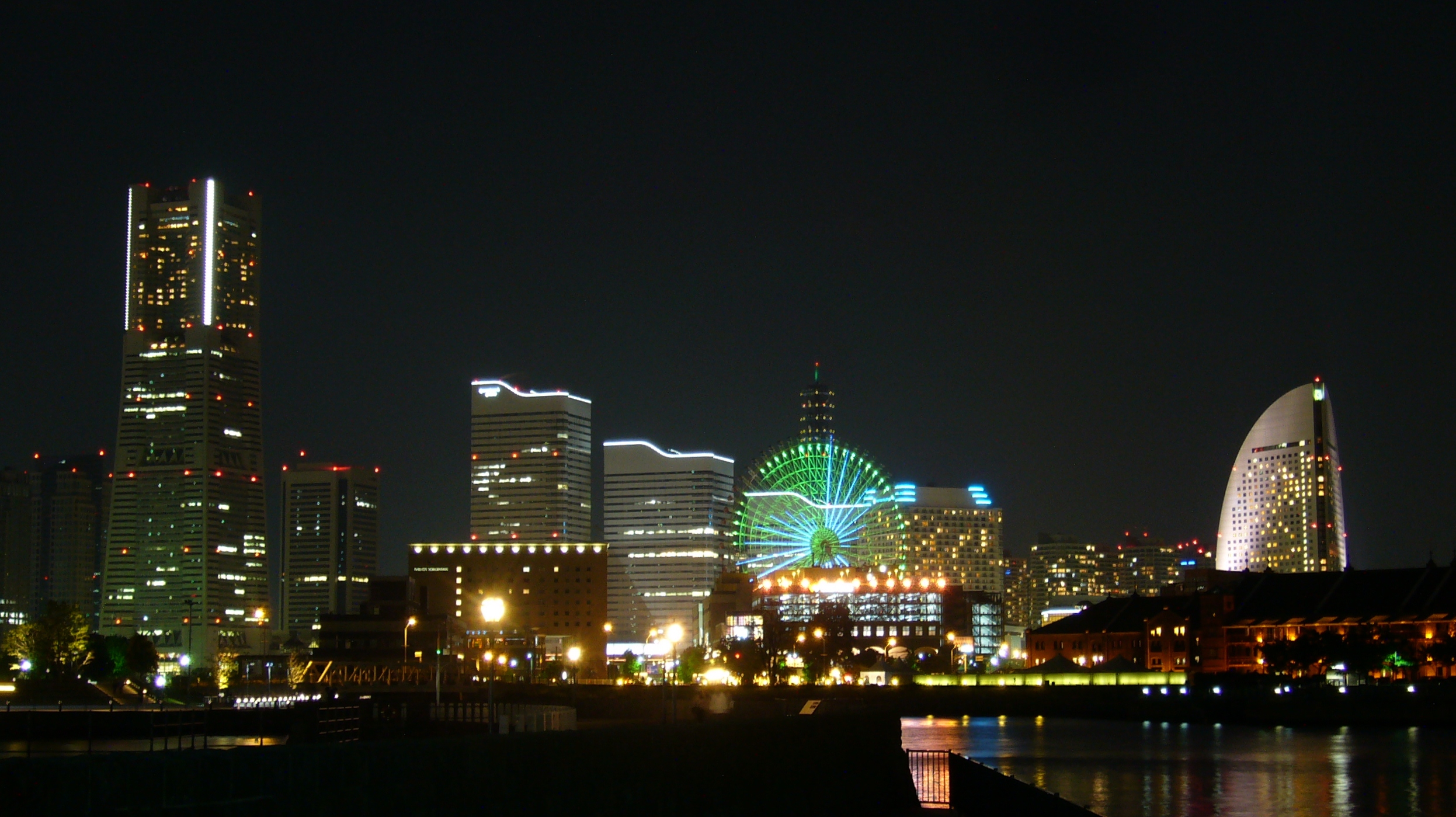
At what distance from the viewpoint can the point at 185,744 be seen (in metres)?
56.7

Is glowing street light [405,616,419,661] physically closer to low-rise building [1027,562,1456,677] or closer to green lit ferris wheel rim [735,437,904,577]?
green lit ferris wheel rim [735,437,904,577]

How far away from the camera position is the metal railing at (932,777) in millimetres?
53469

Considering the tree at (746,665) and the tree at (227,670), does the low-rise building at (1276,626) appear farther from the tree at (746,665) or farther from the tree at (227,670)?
the tree at (227,670)

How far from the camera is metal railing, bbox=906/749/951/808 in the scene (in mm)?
53469

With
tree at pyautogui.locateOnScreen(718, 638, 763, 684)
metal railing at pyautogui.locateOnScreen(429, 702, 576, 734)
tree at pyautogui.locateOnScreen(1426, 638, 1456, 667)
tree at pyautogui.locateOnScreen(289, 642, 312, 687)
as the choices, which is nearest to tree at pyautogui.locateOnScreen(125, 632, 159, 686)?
tree at pyautogui.locateOnScreen(289, 642, 312, 687)

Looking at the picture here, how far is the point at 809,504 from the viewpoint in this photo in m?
187

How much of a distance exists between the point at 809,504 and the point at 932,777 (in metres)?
125

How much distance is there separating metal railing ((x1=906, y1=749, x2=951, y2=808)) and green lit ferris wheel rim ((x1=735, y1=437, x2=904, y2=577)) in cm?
10709

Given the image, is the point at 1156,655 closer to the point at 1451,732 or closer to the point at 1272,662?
the point at 1272,662

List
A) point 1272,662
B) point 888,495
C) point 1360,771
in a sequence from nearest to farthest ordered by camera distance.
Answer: point 1360,771, point 1272,662, point 888,495

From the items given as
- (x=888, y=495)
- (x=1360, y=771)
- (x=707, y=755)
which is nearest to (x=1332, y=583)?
(x=888, y=495)

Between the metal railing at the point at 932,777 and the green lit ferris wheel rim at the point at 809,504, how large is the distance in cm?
10709

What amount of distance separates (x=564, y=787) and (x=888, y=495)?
16418 centimetres

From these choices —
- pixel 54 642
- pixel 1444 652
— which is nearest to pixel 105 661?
pixel 54 642
